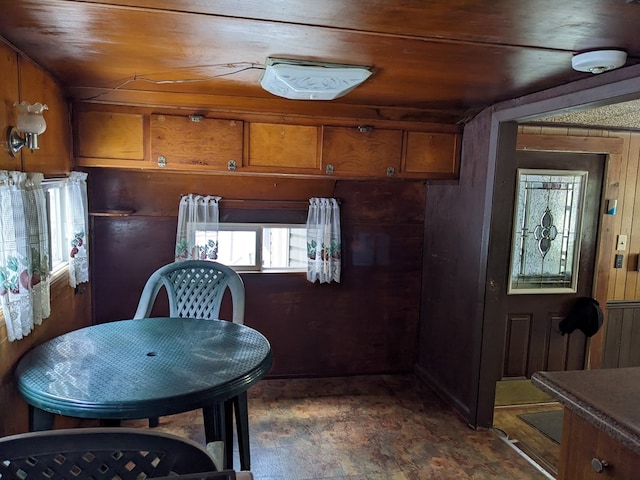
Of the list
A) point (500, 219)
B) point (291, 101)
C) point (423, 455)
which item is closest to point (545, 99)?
point (500, 219)

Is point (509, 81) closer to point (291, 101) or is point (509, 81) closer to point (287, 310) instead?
point (291, 101)

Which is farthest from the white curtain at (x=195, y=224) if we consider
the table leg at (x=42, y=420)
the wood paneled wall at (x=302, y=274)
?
the table leg at (x=42, y=420)

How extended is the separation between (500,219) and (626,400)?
1.64m

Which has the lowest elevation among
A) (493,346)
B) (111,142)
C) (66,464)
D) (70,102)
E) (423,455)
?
(423,455)

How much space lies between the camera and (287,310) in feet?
11.7

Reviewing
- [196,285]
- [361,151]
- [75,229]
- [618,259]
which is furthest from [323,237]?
[618,259]

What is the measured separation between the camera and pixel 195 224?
325 cm

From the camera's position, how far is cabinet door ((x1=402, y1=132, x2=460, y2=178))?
316 cm

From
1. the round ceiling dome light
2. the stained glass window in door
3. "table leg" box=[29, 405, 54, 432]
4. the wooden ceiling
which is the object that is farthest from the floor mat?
"table leg" box=[29, 405, 54, 432]

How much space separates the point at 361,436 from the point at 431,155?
1877 millimetres

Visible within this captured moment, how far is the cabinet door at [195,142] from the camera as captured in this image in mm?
2797

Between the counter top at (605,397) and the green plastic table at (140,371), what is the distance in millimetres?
1110

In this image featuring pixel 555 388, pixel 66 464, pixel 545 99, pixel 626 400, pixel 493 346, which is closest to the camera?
pixel 66 464

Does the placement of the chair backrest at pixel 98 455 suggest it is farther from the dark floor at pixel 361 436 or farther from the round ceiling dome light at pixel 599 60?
the round ceiling dome light at pixel 599 60
